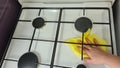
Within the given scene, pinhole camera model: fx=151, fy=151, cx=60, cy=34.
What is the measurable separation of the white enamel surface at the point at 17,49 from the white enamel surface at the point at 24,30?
37mm

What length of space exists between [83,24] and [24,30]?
0.31 metres

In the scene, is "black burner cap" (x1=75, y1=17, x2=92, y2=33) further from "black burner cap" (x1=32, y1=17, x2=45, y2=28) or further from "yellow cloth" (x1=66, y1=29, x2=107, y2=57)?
"black burner cap" (x1=32, y1=17, x2=45, y2=28)

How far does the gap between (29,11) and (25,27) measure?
0.33ft

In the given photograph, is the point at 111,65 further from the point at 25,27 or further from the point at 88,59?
the point at 25,27

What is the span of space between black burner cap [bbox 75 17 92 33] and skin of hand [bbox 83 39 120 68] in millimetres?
90

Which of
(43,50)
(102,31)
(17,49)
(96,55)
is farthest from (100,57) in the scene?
(17,49)

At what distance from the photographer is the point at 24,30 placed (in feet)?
2.56

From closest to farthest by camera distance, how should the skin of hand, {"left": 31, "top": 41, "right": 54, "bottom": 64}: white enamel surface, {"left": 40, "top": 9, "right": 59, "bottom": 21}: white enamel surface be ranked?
the skin of hand → {"left": 31, "top": 41, "right": 54, "bottom": 64}: white enamel surface → {"left": 40, "top": 9, "right": 59, "bottom": 21}: white enamel surface

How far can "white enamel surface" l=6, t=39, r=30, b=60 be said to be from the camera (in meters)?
0.70

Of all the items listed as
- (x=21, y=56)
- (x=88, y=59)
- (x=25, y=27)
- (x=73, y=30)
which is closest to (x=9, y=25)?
(x=25, y=27)

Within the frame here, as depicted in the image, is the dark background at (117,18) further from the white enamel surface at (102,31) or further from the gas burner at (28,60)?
the gas burner at (28,60)

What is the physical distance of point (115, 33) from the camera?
0.69 m

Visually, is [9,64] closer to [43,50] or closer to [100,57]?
[43,50]

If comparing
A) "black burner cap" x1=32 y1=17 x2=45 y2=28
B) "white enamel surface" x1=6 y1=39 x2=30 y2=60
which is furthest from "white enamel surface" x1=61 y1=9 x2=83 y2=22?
"white enamel surface" x1=6 y1=39 x2=30 y2=60
